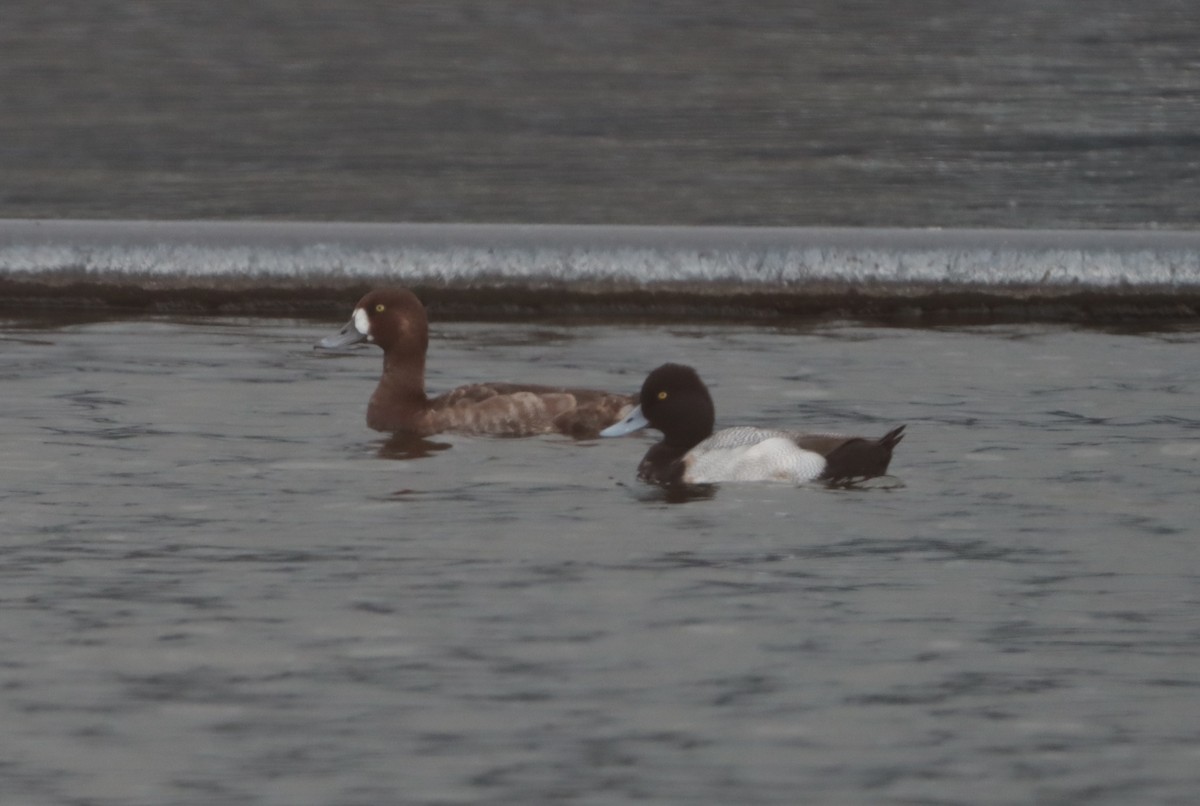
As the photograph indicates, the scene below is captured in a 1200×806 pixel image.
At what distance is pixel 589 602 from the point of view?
650 centimetres

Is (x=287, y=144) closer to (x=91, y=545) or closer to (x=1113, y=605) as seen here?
(x=91, y=545)

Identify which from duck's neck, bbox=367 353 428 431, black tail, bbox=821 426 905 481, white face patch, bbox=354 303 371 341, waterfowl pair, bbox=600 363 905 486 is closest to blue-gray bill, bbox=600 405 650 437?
waterfowl pair, bbox=600 363 905 486

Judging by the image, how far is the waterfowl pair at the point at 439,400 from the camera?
8953 millimetres

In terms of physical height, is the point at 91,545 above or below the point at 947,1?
below

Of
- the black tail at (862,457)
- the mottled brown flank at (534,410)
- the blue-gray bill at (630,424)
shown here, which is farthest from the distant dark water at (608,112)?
the black tail at (862,457)

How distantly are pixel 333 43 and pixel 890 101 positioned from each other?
5506 millimetres

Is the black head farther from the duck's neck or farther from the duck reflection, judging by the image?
the duck's neck

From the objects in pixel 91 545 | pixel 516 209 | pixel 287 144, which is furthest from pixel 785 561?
pixel 287 144

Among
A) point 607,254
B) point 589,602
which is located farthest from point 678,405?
point 607,254

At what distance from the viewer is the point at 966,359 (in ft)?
34.6

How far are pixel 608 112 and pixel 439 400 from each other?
34.2 feet

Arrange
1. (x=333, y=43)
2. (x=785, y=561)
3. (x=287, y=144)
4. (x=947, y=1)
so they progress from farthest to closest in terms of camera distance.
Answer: (x=947, y=1), (x=333, y=43), (x=287, y=144), (x=785, y=561)

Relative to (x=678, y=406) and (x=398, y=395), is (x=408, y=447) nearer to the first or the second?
(x=398, y=395)

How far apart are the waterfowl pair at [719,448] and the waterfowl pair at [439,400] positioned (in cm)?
34
